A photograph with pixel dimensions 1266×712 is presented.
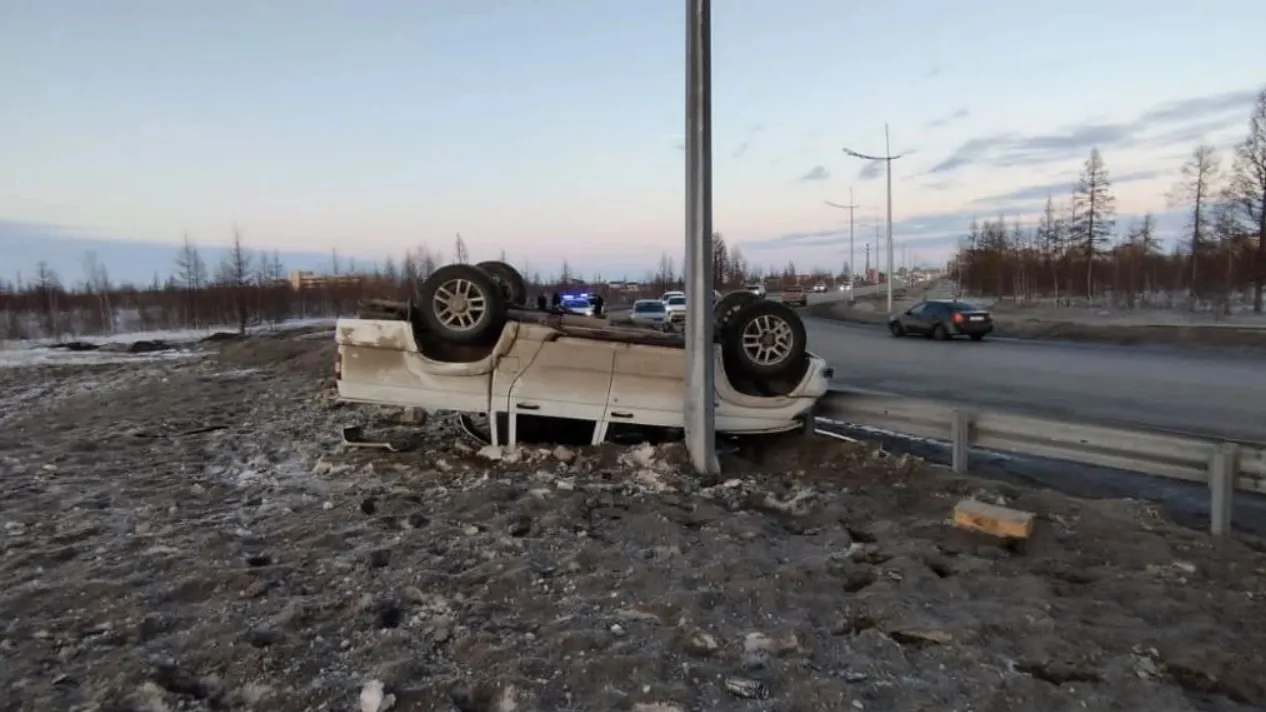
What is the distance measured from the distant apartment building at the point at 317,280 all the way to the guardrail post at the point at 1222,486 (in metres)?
83.8

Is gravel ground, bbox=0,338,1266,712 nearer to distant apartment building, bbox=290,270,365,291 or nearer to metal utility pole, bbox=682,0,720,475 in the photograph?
metal utility pole, bbox=682,0,720,475

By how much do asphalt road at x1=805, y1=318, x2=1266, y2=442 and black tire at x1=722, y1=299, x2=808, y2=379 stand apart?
7.97 ft

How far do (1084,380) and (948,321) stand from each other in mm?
14208

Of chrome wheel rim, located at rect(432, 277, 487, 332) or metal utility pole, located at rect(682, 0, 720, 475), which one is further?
chrome wheel rim, located at rect(432, 277, 487, 332)

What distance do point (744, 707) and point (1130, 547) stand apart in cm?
312

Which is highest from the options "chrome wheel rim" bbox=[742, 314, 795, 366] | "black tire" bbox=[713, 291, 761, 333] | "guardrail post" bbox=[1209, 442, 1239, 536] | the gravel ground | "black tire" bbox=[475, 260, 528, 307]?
"black tire" bbox=[475, 260, 528, 307]

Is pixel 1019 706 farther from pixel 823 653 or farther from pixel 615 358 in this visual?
pixel 615 358

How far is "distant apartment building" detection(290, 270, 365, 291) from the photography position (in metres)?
84.9

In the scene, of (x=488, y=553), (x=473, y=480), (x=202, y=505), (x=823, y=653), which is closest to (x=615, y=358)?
(x=473, y=480)

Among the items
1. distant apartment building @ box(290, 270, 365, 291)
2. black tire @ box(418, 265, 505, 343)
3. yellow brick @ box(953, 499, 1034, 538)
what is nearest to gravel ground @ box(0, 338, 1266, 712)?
yellow brick @ box(953, 499, 1034, 538)

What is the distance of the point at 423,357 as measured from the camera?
707cm

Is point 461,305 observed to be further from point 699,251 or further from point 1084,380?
point 1084,380

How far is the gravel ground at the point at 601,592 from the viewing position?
10.7ft

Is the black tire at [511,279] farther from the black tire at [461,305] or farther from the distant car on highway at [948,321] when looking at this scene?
the distant car on highway at [948,321]
